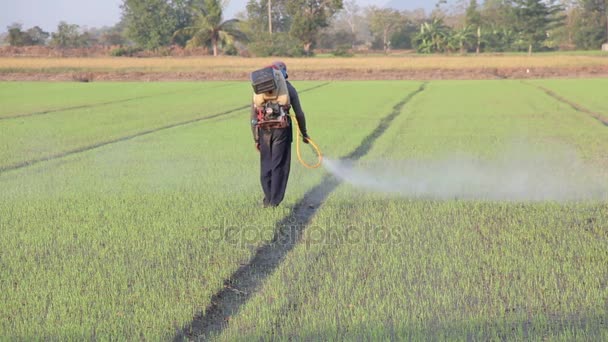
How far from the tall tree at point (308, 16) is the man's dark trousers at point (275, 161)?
150ft

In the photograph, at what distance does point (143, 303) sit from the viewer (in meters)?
4.38

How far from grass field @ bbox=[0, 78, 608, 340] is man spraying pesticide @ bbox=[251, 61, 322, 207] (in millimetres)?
265

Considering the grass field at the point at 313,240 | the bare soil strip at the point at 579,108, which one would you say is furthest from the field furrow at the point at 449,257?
the bare soil strip at the point at 579,108

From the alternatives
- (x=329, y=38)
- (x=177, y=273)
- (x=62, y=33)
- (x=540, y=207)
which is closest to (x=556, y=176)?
(x=540, y=207)

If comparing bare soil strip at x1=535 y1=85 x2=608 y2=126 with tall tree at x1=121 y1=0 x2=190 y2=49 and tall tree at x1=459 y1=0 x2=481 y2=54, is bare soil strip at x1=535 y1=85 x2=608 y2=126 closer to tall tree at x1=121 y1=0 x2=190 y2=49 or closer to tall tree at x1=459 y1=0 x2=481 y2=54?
tall tree at x1=459 y1=0 x2=481 y2=54

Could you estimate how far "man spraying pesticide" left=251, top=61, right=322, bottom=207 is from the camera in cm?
666

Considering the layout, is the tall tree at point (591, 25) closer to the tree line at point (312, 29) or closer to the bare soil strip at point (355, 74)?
the tree line at point (312, 29)

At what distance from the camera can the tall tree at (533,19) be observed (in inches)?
2322

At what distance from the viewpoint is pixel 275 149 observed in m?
7.06

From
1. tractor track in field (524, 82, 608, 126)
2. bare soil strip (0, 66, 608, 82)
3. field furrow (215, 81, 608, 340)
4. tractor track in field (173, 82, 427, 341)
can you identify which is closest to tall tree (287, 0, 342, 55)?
bare soil strip (0, 66, 608, 82)

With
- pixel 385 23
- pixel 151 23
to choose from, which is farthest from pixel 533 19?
pixel 151 23

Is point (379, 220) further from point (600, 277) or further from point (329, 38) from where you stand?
point (329, 38)

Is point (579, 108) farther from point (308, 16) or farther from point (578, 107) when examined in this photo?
point (308, 16)

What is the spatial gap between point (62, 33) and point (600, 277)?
65017 millimetres
